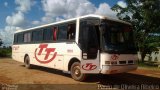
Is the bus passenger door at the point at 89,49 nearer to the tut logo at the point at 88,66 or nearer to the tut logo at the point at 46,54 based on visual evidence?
the tut logo at the point at 88,66

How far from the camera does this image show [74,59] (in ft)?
45.4

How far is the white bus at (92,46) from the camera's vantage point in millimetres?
12078

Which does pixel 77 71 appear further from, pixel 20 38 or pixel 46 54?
pixel 20 38

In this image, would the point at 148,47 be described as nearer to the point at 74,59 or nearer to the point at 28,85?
the point at 74,59

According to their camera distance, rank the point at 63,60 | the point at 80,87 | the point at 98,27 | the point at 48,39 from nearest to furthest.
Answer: the point at 80,87
the point at 98,27
the point at 63,60
the point at 48,39

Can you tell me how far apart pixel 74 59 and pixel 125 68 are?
2.87m

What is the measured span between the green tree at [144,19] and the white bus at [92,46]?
1656 cm

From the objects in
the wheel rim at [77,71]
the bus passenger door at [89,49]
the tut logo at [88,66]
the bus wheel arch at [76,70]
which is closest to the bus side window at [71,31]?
the bus passenger door at [89,49]

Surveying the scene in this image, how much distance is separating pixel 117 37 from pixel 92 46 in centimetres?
133

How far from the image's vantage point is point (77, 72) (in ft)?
44.4

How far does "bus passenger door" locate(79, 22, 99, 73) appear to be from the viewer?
12423 mm

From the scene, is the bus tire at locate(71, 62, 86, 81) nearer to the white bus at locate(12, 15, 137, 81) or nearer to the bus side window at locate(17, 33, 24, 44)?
the white bus at locate(12, 15, 137, 81)

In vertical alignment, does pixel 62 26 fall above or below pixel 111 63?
above

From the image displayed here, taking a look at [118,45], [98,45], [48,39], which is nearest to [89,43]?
[98,45]
